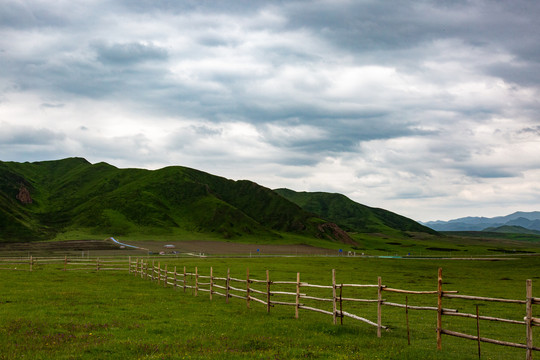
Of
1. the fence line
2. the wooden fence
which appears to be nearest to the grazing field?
the wooden fence

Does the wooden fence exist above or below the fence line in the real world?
above

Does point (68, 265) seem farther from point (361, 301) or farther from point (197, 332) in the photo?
point (197, 332)

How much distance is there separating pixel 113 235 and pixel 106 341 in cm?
18493

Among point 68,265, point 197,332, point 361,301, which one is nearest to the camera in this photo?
point 197,332

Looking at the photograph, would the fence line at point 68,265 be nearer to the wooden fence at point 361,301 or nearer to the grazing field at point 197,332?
the wooden fence at point 361,301

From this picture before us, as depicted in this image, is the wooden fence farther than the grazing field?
No

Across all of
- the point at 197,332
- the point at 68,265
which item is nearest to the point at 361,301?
the point at 197,332

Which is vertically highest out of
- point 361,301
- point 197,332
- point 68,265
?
point 197,332

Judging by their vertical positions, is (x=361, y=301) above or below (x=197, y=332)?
below

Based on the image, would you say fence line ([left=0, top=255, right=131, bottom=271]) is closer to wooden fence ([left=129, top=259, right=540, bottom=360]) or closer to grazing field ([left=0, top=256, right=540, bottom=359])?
wooden fence ([left=129, top=259, right=540, bottom=360])

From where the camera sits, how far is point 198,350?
15.8 metres

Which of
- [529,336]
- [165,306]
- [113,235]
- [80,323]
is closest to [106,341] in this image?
[80,323]

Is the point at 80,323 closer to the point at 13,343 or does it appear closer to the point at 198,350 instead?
the point at 13,343

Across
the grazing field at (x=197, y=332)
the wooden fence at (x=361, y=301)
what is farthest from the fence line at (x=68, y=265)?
Result: the grazing field at (x=197, y=332)
